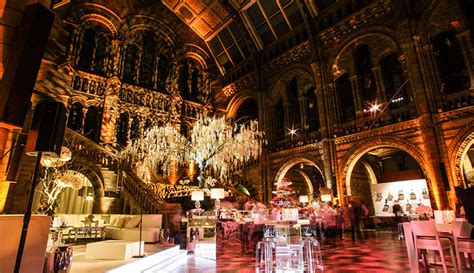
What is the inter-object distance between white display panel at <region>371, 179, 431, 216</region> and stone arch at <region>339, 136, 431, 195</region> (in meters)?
3.63

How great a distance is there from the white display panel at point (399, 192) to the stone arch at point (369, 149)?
3.63 m

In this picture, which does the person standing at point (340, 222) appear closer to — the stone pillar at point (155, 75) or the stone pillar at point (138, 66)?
the stone pillar at point (155, 75)

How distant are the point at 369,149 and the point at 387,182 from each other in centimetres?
472

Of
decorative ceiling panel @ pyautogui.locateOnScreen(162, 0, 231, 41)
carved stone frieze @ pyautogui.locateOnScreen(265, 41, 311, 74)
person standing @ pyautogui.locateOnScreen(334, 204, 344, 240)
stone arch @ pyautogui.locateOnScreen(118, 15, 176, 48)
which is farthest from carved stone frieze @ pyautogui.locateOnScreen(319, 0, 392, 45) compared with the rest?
stone arch @ pyautogui.locateOnScreen(118, 15, 176, 48)

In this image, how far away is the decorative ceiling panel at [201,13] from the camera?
15414 millimetres

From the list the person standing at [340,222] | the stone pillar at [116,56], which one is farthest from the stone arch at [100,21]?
the person standing at [340,222]

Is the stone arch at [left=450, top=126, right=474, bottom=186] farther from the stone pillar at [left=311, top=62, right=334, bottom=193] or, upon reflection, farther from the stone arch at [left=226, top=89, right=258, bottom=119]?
the stone arch at [left=226, top=89, right=258, bottom=119]

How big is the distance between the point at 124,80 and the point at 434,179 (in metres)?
14.3

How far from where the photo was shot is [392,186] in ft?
43.7

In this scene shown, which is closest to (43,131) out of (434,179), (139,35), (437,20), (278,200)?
(278,200)

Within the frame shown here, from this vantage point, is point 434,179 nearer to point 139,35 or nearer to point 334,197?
point 334,197

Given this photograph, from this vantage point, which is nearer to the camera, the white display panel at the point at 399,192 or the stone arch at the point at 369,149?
the stone arch at the point at 369,149

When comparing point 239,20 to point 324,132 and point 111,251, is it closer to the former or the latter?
point 324,132

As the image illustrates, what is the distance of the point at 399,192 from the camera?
1305 cm
